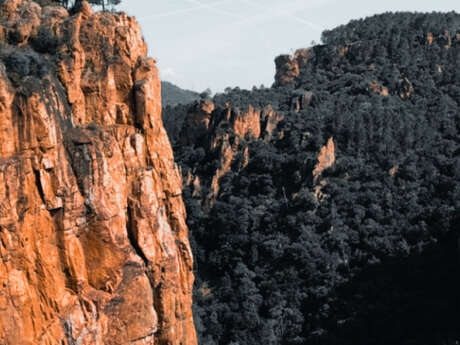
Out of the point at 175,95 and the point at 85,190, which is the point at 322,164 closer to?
the point at 85,190

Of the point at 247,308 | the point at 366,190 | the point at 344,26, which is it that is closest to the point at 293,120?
the point at 366,190

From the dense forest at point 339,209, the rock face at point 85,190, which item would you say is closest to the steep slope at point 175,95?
the dense forest at point 339,209

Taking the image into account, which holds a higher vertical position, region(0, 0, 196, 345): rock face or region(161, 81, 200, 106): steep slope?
region(161, 81, 200, 106): steep slope

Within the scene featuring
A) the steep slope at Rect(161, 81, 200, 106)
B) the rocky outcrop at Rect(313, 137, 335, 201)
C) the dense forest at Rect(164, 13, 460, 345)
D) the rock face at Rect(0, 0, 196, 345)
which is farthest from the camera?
the steep slope at Rect(161, 81, 200, 106)

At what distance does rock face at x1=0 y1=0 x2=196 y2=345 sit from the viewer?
14484 mm

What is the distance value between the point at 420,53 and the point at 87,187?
68149mm

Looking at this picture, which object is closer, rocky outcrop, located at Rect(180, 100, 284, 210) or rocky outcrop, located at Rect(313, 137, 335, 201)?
rocky outcrop, located at Rect(313, 137, 335, 201)

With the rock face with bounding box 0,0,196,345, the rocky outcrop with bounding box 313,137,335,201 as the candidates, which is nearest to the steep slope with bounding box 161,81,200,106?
the rocky outcrop with bounding box 313,137,335,201

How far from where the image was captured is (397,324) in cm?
4009

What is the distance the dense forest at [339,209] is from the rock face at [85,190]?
2489 cm

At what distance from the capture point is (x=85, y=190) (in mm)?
15844

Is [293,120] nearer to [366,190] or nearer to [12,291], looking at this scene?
[366,190]

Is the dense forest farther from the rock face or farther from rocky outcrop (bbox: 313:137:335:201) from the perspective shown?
the rock face

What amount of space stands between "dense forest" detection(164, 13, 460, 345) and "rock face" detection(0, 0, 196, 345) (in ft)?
81.7
